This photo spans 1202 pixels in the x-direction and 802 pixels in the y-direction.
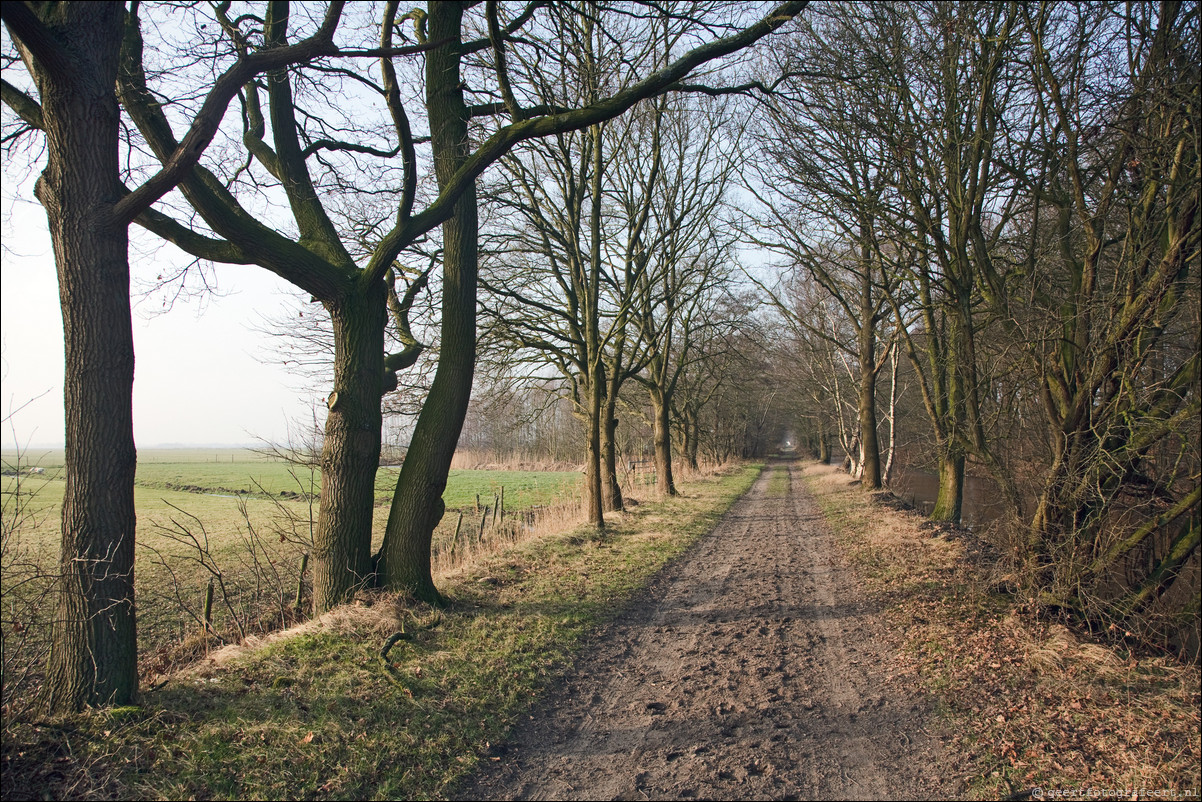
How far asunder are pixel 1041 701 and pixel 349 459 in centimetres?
626

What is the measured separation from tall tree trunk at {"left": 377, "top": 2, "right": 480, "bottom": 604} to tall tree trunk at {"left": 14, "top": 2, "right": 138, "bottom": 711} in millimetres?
2741

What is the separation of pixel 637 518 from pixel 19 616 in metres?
11.5

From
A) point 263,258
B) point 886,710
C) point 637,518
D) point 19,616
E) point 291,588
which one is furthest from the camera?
point 637,518

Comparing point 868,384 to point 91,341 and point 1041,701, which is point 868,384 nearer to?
point 1041,701

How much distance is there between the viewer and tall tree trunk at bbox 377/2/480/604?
669cm

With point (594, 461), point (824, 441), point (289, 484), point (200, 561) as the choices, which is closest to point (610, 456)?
point (594, 461)

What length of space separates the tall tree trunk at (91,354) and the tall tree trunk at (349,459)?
7.00 feet

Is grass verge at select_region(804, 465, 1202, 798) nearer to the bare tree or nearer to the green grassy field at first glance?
the bare tree

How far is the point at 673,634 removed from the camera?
6266 mm

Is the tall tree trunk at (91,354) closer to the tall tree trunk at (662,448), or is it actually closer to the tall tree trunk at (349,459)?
the tall tree trunk at (349,459)

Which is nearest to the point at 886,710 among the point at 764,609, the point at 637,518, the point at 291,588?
the point at 764,609

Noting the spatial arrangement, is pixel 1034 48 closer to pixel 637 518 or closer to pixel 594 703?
pixel 594 703

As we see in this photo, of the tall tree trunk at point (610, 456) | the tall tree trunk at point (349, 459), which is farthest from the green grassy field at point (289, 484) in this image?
the tall tree trunk at point (610, 456)

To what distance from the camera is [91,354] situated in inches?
160
